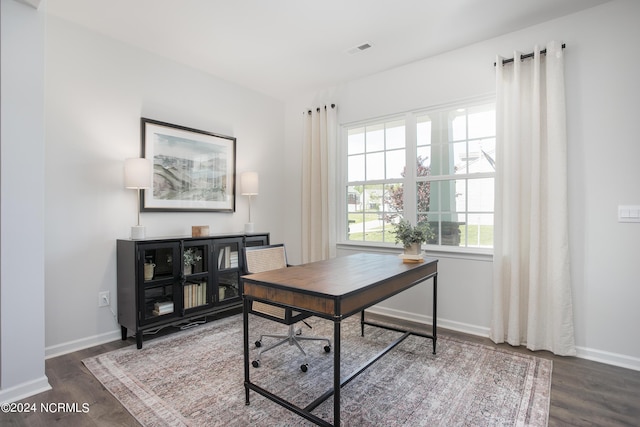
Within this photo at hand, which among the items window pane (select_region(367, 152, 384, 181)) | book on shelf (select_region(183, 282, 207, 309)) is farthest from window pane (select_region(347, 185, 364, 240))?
book on shelf (select_region(183, 282, 207, 309))

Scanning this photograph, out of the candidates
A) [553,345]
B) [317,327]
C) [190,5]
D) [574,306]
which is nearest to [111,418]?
[317,327]

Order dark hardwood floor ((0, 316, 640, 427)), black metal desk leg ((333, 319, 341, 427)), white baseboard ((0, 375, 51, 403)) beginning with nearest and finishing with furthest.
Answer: black metal desk leg ((333, 319, 341, 427)) < dark hardwood floor ((0, 316, 640, 427)) < white baseboard ((0, 375, 51, 403))

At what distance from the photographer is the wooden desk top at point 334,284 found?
5.44 feet

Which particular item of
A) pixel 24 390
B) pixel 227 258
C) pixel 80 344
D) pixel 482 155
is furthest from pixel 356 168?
pixel 24 390

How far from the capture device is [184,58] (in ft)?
11.5

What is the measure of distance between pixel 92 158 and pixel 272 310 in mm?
2138

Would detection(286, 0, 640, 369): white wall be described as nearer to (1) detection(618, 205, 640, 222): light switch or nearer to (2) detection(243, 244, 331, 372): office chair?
(1) detection(618, 205, 640, 222): light switch

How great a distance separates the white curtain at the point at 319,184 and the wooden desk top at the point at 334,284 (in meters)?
1.67

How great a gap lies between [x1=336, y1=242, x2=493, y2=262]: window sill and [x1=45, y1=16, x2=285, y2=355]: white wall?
1930mm

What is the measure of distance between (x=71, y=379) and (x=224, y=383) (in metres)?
1.10

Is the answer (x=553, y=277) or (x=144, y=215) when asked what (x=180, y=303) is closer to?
(x=144, y=215)

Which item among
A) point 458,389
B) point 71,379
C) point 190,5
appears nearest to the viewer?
point 458,389

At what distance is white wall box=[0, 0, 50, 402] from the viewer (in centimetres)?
205

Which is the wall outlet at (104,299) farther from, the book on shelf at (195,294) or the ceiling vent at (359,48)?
the ceiling vent at (359,48)
